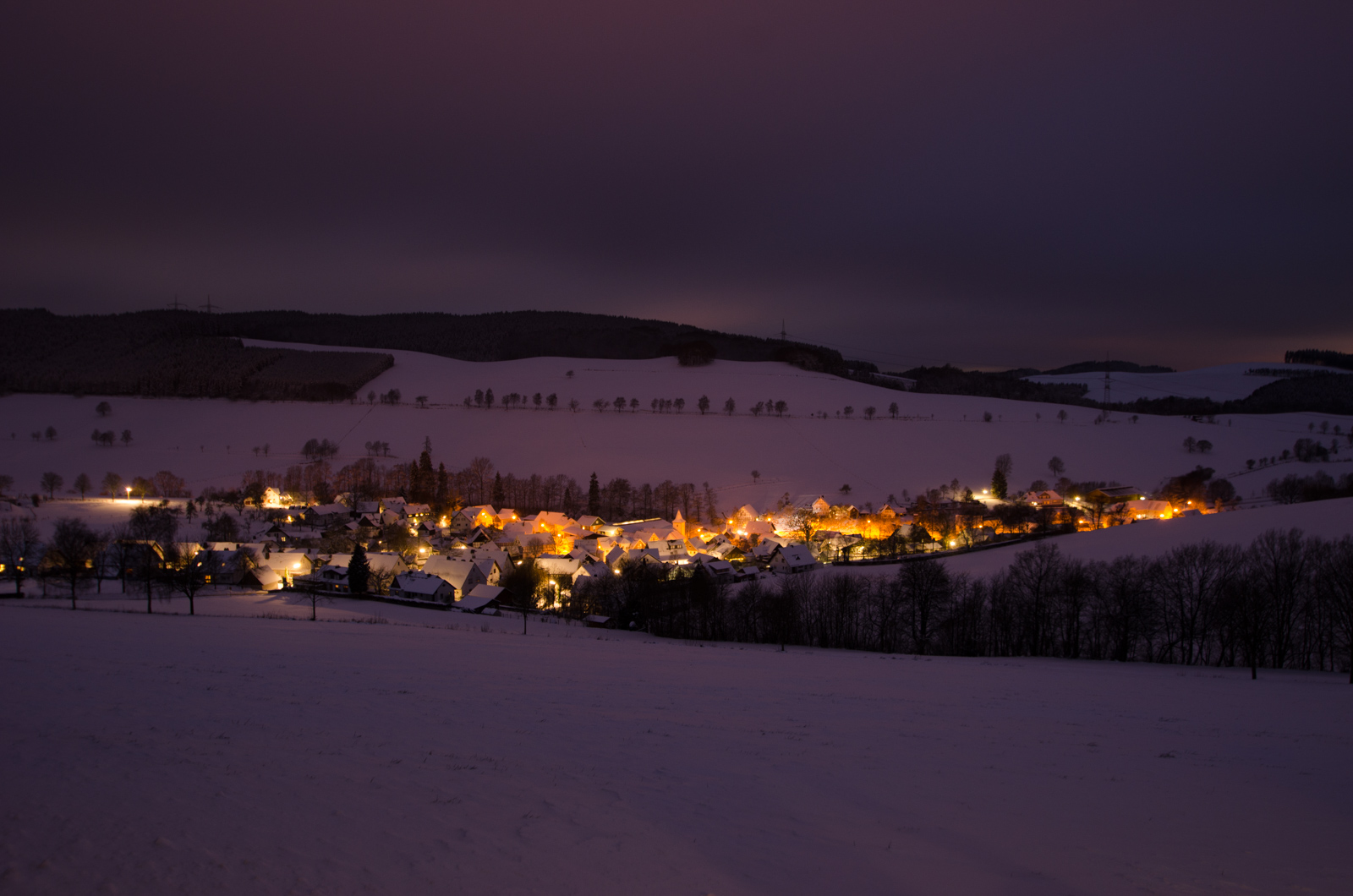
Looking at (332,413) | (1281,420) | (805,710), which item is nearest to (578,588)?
(805,710)

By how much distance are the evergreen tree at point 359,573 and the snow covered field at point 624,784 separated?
2289cm

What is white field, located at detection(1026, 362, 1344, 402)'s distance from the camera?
13850 centimetres

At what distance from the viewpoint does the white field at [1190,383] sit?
454ft

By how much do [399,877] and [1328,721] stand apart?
58.2 feet

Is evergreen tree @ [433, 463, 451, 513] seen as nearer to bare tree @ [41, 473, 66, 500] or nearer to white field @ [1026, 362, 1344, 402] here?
bare tree @ [41, 473, 66, 500]

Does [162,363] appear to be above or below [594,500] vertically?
above

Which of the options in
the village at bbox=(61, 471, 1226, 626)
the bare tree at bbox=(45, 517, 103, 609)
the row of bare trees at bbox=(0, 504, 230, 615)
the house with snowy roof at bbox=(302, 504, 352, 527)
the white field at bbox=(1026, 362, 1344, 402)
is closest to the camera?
the bare tree at bbox=(45, 517, 103, 609)

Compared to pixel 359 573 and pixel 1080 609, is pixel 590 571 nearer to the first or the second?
pixel 359 573

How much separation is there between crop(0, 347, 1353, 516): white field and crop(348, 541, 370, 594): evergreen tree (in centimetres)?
2781

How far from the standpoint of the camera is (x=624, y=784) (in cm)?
735

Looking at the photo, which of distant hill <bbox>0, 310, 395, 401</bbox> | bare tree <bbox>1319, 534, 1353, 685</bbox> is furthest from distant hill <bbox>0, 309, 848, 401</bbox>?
bare tree <bbox>1319, 534, 1353, 685</bbox>

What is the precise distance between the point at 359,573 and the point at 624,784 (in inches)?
1379

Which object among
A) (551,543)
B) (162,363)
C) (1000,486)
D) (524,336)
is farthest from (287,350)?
(1000,486)

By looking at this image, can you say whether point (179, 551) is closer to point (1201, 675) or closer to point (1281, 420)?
point (1201, 675)
